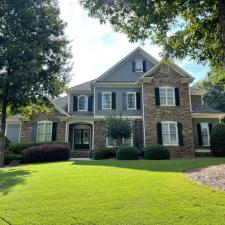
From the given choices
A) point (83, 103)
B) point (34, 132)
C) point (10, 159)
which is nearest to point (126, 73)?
point (83, 103)

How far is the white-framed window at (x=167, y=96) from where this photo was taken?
23625 mm

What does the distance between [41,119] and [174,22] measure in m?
16.4

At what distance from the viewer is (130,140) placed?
77.0 feet

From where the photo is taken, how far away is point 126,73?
1015 inches

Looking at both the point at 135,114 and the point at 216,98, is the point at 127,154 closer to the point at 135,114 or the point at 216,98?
the point at 135,114

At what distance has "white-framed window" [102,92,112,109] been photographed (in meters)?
24.7

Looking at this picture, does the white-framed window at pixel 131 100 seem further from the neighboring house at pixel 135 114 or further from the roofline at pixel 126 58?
the roofline at pixel 126 58

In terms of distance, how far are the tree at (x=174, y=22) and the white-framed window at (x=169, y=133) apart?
1012 cm

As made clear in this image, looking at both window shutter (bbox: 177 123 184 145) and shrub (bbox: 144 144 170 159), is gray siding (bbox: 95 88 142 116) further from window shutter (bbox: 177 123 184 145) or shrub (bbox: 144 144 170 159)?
shrub (bbox: 144 144 170 159)

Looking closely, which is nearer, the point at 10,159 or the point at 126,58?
the point at 10,159

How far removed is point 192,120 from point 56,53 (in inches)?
538

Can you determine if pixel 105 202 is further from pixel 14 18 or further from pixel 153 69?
pixel 153 69

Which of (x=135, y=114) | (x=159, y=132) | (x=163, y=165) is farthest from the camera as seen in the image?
(x=135, y=114)

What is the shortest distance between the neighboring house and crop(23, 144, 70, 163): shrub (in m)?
4.27
